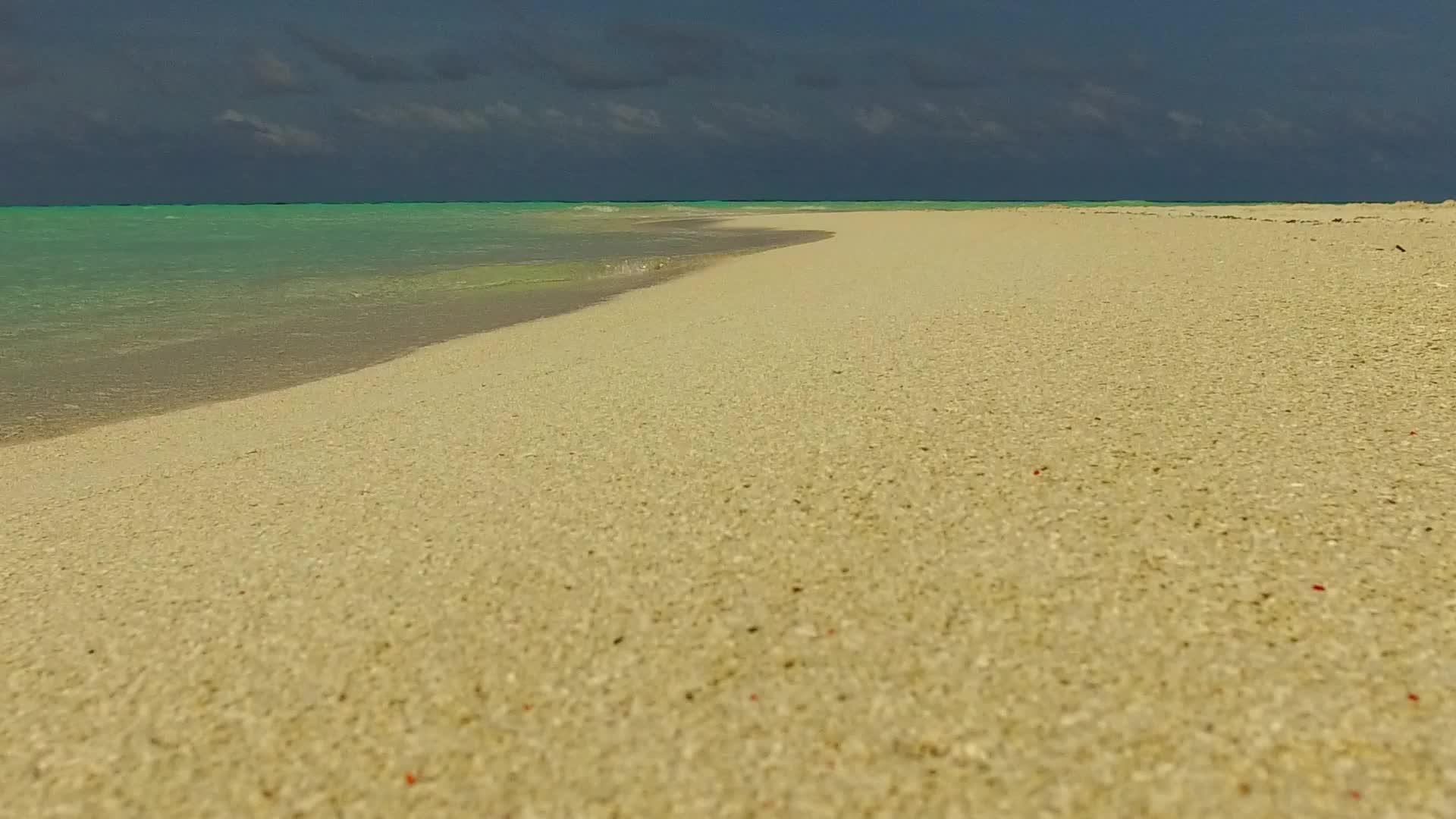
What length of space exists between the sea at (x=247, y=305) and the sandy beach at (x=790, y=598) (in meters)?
3.97

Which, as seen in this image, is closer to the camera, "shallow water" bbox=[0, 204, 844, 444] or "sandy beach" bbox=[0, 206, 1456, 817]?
"sandy beach" bbox=[0, 206, 1456, 817]

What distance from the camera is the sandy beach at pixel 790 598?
2.91 metres

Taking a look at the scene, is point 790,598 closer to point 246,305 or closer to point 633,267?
point 246,305

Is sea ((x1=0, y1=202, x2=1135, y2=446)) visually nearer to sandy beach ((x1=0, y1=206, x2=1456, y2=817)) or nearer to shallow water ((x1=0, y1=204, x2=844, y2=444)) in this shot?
shallow water ((x1=0, y1=204, x2=844, y2=444))

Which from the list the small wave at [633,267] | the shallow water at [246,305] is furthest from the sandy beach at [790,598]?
the small wave at [633,267]

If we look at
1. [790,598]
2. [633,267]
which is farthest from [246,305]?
[790,598]

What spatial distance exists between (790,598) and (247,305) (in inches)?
719

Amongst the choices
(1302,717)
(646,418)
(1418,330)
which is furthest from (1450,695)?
(1418,330)

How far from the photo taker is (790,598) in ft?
13.0

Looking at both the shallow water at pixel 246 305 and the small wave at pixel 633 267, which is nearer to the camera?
the shallow water at pixel 246 305

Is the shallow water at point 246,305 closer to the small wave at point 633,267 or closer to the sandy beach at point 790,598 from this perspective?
the small wave at point 633,267

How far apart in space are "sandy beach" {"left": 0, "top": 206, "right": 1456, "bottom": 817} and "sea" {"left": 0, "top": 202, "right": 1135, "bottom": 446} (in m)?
3.97

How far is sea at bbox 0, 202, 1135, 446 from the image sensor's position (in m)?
11.5

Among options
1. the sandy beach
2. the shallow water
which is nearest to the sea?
the shallow water
